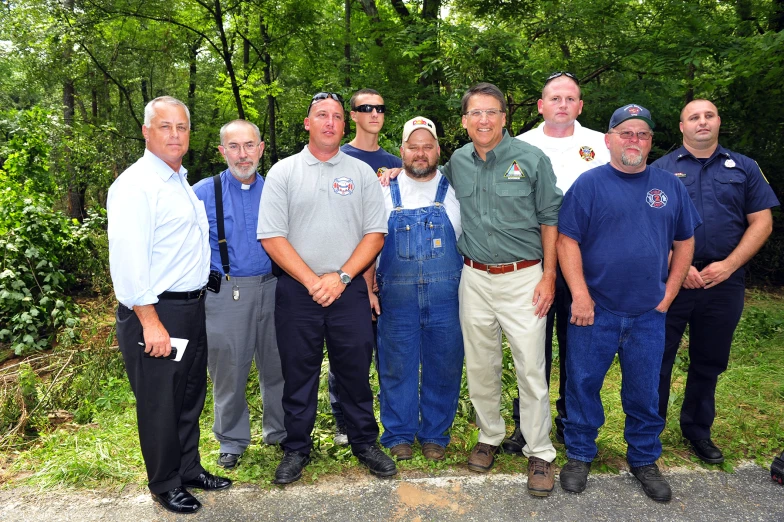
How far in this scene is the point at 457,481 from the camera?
12.1 feet

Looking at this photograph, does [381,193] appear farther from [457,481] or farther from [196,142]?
[196,142]

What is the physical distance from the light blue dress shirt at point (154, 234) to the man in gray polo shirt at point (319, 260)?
1.44 feet

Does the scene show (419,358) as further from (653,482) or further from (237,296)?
(653,482)

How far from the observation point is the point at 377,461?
12.4ft

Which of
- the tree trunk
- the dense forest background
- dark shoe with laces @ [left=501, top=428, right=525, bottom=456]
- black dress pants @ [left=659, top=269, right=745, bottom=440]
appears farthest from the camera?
the tree trunk

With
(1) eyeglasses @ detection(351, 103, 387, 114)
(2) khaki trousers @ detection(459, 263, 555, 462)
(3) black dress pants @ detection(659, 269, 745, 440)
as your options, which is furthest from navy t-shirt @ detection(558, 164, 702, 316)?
(1) eyeglasses @ detection(351, 103, 387, 114)

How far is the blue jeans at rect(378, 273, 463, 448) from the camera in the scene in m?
3.80

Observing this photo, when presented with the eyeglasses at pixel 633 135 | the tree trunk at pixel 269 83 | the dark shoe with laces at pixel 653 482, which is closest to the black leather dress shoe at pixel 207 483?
the dark shoe with laces at pixel 653 482

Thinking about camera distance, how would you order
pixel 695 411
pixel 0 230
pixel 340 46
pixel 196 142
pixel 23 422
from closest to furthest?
pixel 695 411
pixel 23 422
pixel 0 230
pixel 340 46
pixel 196 142

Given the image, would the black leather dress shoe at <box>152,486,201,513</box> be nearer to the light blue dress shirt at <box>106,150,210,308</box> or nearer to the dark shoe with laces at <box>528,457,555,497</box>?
the light blue dress shirt at <box>106,150,210,308</box>

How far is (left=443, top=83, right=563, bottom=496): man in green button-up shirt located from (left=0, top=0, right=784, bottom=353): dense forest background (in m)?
3.50

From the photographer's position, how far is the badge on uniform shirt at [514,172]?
3.56 metres

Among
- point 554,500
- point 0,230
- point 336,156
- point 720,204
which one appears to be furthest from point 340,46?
point 554,500

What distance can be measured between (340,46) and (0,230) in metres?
6.83
